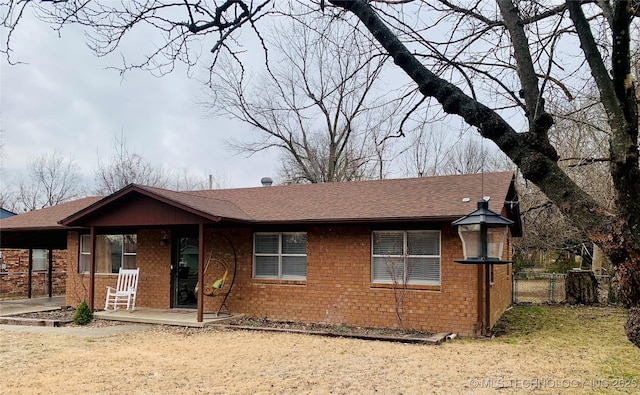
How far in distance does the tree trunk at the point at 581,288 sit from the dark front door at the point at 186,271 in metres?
11.6

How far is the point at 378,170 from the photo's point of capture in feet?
98.1

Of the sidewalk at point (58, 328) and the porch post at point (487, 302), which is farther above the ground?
the porch post at point (487, 302)

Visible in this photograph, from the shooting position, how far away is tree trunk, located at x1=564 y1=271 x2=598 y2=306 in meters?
16.8

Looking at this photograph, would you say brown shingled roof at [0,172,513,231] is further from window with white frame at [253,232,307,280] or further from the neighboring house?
window with white frame at [253,232,307,280]

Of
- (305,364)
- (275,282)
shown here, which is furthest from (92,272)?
(305,364)

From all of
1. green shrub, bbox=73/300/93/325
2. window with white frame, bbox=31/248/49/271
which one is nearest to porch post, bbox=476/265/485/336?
green shrub, bbox=73/300/93/325

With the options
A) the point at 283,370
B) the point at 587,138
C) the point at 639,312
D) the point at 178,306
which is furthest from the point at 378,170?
the point at 639,312

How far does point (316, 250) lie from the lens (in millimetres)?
12328

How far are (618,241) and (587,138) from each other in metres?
14.8

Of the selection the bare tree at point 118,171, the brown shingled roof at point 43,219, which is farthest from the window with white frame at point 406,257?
the bare tree at point 118,171

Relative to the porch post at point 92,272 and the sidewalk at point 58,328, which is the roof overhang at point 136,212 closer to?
the porch post at point 92,272

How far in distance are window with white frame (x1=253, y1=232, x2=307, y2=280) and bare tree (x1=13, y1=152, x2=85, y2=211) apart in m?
27.5

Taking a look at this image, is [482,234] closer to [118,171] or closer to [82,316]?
[82,316]

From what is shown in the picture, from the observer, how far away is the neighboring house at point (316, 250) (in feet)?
36.4
